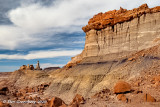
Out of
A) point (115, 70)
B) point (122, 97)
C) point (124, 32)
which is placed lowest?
point (122, 97)

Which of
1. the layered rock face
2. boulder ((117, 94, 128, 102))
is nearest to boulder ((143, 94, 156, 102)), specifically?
boulder ((117, 94, 128, 102))

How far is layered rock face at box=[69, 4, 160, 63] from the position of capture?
20.8 meters

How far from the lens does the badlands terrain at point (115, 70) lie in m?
12.5

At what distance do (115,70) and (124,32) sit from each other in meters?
7.84

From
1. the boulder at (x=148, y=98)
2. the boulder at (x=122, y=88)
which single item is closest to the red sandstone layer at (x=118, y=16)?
the boulder at (x=122, y=88)

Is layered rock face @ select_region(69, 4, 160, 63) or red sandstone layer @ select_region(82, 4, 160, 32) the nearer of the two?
layered rock face @ select_region(69, 4, 160, 63)

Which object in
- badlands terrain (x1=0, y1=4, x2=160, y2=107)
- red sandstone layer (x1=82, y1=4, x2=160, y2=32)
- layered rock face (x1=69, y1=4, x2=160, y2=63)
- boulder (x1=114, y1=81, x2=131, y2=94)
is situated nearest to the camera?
badlands terrain (x1=0, y1=4, x2=160, y2=107)

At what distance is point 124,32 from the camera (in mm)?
24094

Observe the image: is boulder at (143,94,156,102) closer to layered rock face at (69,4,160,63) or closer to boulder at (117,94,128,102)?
boulder at (117,94,128,102)

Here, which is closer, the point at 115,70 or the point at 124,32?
the point at 115,70

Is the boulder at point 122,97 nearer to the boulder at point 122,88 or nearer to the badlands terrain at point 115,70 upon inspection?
the badlands terrain at point 115,70

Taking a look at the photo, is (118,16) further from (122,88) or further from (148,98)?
(148,98)

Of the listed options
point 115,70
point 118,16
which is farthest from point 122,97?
point 118,16

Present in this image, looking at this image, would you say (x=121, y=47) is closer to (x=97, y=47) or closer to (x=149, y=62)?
(x=97, y=47)
